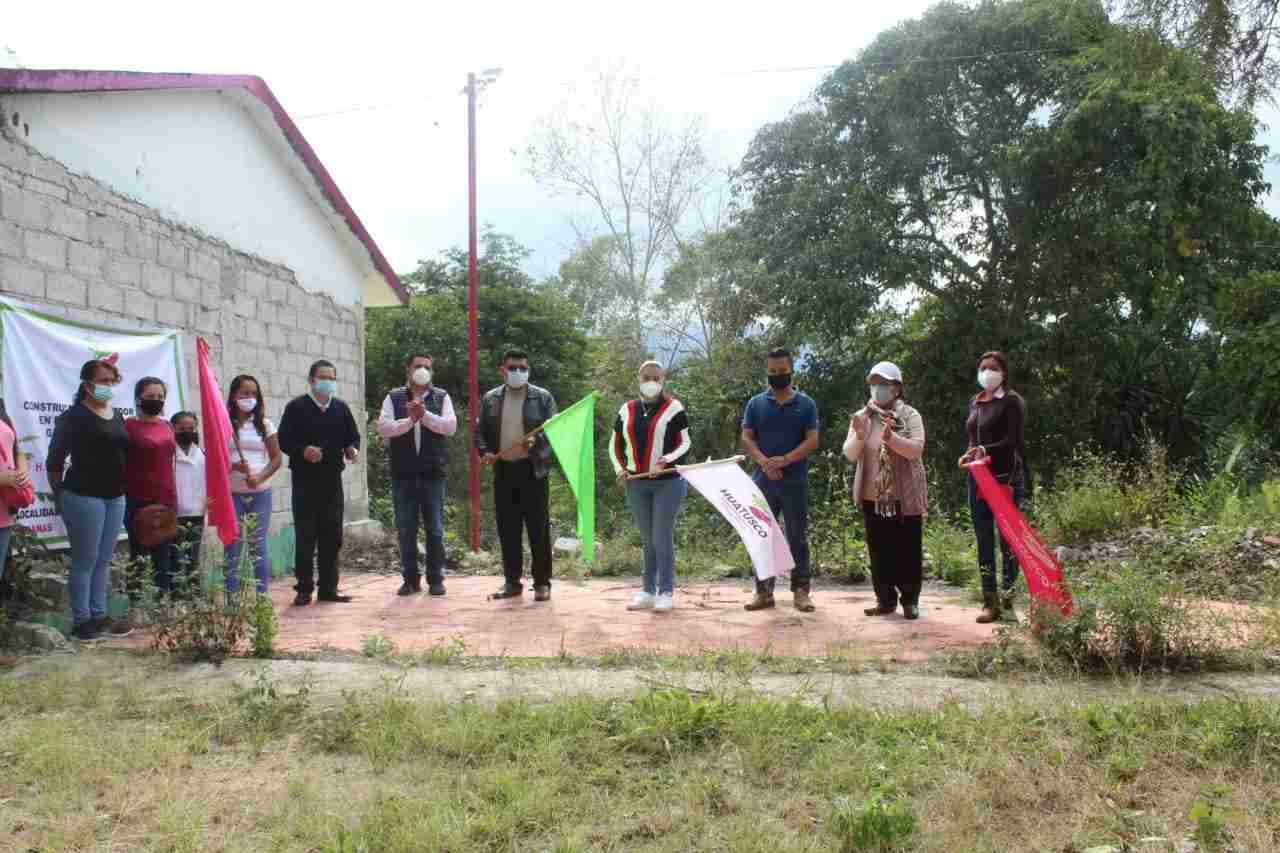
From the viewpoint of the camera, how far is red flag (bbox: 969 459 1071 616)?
487 cm

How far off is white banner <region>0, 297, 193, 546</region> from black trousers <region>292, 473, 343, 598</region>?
1346 mm

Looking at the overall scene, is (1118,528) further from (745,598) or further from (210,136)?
(210,136)

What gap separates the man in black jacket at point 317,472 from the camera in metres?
7.23

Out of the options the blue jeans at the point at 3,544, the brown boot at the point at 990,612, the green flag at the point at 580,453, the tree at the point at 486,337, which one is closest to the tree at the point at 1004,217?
the tree at the point at 486,337

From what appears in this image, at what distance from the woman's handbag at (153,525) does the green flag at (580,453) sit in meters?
2.50

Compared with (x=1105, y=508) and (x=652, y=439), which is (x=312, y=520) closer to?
(x=652, y=439)

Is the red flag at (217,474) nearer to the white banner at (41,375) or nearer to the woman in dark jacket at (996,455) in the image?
the white banner at (41,375)

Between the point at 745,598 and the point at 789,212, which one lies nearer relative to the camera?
the point at 745,598

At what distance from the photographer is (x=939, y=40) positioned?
56.0ft

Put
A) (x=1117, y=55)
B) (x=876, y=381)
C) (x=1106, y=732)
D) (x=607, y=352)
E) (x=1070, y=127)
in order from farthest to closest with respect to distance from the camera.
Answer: (x=607, y=352)
(x=1070, y=127)
(x=876, y=381)
(x=1117, y=55)
(x=1106, y=732)

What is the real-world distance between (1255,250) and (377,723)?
16.2 m

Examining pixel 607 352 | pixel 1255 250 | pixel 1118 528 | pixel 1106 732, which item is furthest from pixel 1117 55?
pixel 607 352

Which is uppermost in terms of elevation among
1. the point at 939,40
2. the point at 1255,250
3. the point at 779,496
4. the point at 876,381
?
the point at 939,40

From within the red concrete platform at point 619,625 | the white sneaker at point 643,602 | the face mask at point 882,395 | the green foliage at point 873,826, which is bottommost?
the green foliage at point 873,826
